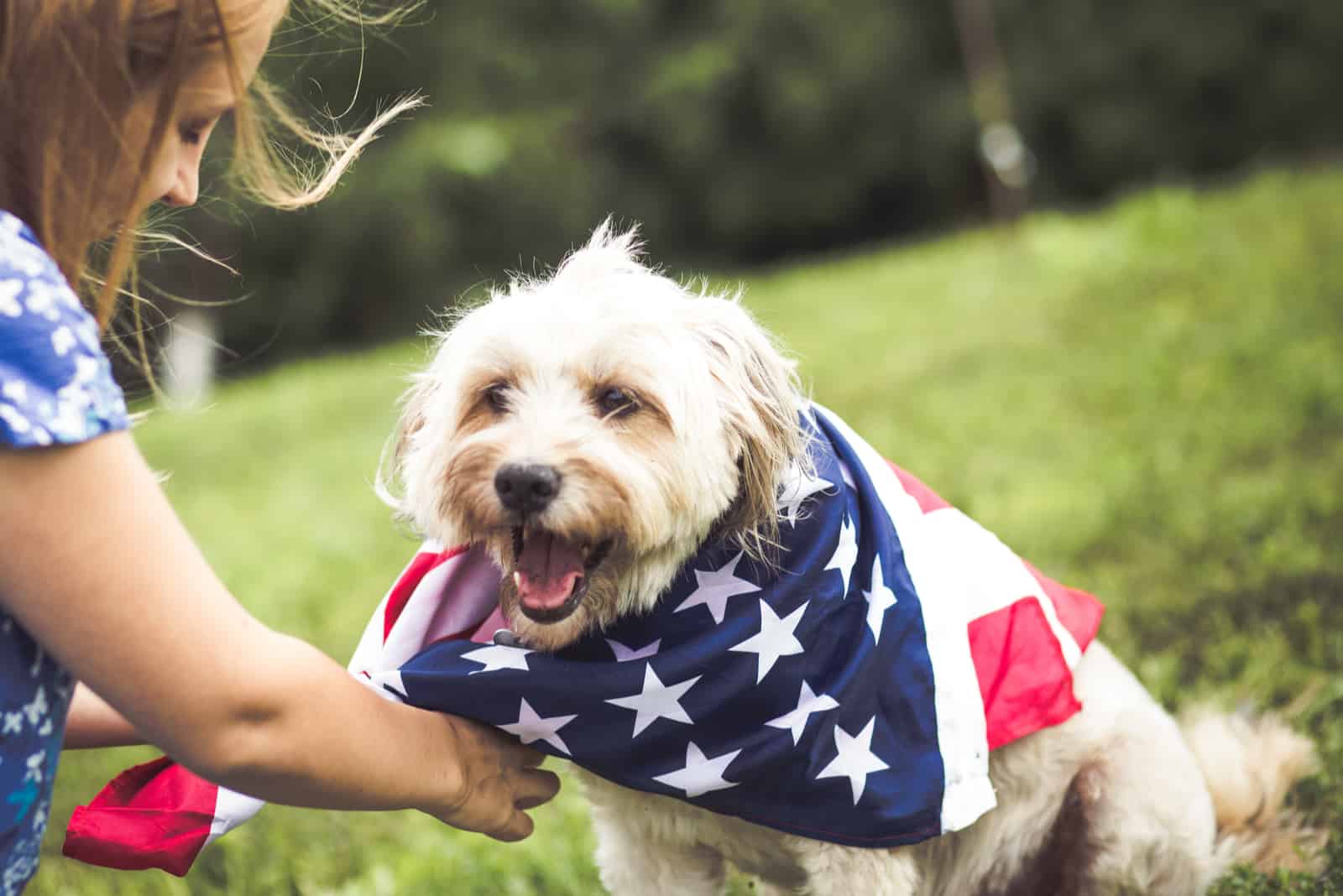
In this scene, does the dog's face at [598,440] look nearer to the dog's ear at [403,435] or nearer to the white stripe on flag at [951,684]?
the dog's ear at [403,435]

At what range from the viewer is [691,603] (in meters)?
2.08

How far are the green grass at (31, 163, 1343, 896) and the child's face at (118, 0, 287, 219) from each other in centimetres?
141

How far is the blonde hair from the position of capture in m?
1.36

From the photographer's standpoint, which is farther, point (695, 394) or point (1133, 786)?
point (1133, 786)

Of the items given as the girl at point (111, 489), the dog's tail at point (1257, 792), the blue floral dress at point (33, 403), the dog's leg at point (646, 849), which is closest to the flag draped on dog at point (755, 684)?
the dog's leg at point (646, 849)

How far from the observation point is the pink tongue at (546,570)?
200 cm

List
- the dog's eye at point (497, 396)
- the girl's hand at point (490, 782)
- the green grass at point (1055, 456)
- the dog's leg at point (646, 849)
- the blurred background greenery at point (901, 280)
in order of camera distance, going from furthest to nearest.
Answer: the blurred background greenery at point (901, 280) < the green grass at point (1055, 456) < the dog's leg at point (646, 849) < the dog's eye at point (497, 396) < the girl's hand at point (490, 782)

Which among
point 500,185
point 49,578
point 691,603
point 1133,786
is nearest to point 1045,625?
point 1133,786

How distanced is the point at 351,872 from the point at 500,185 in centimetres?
1513

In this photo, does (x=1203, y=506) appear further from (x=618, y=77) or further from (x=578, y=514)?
(x=618, y=77)

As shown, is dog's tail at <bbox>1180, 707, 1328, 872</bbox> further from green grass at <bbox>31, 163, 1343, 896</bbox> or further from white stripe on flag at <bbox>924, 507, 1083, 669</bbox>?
white stripe on flag at <bbox>924, 507, 1083, 669</bbox>

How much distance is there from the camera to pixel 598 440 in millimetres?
2045

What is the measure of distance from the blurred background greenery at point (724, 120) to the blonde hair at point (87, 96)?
15724 millimetres

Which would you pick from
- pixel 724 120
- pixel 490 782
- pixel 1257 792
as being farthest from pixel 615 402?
pixel 724 120
